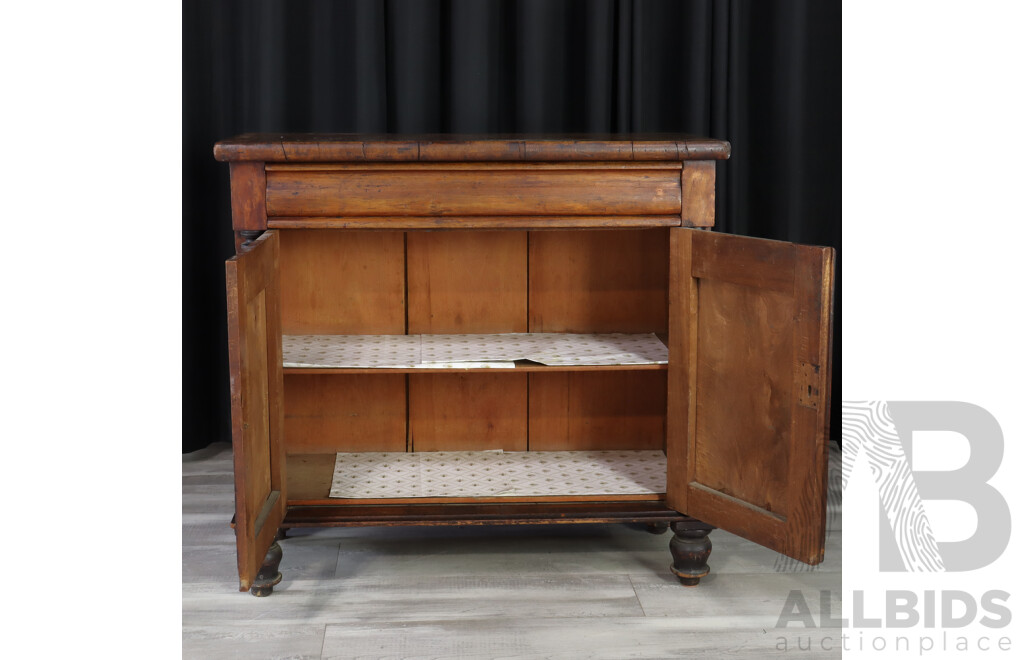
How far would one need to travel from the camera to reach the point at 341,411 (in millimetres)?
2848

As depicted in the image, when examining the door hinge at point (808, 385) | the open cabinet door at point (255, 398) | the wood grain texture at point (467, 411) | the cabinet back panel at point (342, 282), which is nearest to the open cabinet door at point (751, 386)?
the door hinge at point (808, 385)

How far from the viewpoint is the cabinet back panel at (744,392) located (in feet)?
7.14

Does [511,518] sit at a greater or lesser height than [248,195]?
lesser

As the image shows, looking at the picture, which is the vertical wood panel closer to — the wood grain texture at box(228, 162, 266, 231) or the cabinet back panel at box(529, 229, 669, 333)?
the cabinet back panel at box(529, 229, 669, 333)

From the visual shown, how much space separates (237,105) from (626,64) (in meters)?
1.19

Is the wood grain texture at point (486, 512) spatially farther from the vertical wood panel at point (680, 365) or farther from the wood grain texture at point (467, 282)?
the wood grain texture at point (467, 282)

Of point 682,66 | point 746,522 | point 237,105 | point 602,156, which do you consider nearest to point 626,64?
point 682,66

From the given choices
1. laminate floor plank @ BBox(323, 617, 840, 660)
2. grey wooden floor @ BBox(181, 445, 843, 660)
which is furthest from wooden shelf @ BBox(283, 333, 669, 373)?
laminate floor plank @ BBox(323, 617, 840, 660)

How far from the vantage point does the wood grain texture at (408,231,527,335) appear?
2.80 meters

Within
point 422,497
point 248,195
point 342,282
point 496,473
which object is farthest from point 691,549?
point 248,195

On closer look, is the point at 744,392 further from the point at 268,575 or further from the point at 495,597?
the point at 268,575

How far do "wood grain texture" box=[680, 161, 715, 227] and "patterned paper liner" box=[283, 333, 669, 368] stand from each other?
36cm

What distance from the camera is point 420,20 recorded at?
3078 millimetres

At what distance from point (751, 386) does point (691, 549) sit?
46 centimetres
